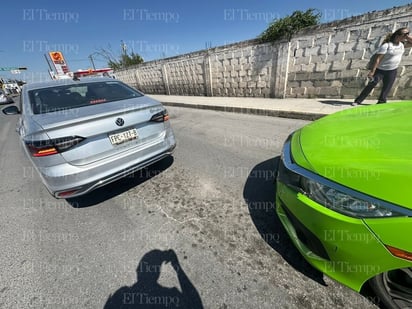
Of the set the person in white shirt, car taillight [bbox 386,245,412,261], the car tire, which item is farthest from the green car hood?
the person in white shirt

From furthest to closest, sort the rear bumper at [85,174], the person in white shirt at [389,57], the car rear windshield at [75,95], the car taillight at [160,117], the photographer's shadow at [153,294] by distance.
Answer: the person in white shirt at [389,57] < the car taillight at [160,117] < the car rear windshield at [75,95] < the rear bumper at [85,174] < the photographer's shadow at [153,294]

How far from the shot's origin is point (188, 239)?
1.88m

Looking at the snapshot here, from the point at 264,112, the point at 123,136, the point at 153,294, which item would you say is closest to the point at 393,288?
the point at 153,294

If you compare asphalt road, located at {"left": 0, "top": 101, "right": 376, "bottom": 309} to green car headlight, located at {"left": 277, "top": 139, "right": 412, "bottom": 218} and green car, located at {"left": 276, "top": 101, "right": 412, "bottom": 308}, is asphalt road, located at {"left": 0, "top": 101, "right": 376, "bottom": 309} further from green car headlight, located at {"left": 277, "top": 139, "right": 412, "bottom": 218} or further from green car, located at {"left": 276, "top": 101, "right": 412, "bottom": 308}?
green car headlight, located at {"left": 277, "top": 139, "right": 412, "bottom": 218}

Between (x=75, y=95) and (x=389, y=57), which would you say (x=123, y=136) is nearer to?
(x=75, y=95)

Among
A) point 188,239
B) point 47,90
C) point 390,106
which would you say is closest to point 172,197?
point 188,239

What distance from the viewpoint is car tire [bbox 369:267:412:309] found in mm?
1110

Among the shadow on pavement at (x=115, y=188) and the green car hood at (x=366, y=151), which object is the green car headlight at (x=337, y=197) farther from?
the shadow on pavement at (x=115, y=188)

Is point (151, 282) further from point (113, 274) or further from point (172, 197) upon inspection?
point (172, 197)

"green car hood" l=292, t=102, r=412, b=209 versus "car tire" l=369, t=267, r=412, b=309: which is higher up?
"green car hood" l=292, t=102, r=412, b=209

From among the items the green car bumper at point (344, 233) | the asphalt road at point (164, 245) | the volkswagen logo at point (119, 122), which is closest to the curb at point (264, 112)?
the asphalt road at point (164, 245)

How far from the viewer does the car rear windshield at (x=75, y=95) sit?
2.35m

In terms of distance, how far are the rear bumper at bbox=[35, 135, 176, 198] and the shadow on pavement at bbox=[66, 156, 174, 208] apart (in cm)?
63

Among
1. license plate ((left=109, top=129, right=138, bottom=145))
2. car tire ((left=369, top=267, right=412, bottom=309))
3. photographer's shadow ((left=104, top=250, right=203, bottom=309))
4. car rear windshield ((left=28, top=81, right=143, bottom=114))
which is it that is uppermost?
car rear windshield ((left=28, top=81, right=143, bottom=114))
